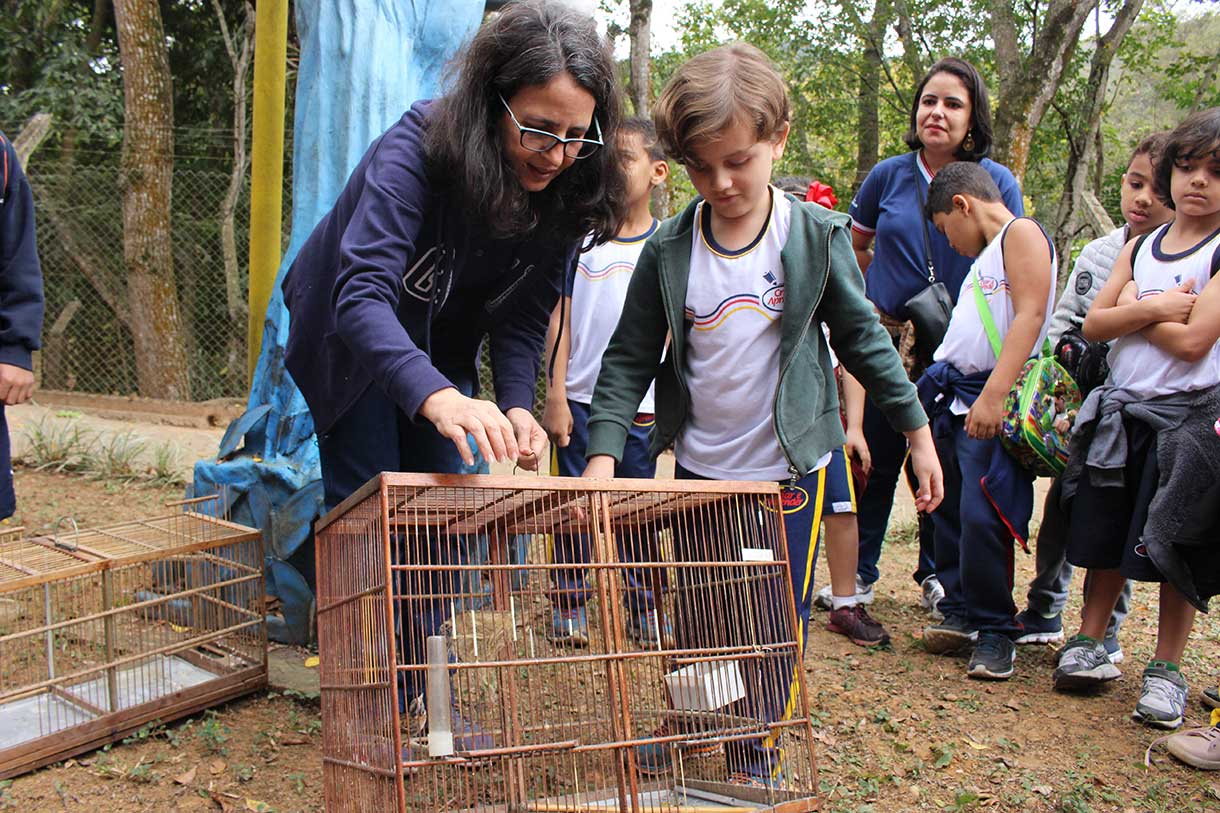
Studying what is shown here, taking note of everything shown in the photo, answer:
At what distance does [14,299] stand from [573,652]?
88.1 inches

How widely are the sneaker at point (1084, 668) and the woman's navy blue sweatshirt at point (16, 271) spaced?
3.18 meters

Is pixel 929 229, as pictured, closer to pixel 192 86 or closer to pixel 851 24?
pixel 192 86

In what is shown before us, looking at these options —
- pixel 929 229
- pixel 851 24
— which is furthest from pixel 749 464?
pixel 851 24

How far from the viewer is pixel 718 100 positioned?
7.21ft

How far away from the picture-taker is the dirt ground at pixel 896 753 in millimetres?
2459

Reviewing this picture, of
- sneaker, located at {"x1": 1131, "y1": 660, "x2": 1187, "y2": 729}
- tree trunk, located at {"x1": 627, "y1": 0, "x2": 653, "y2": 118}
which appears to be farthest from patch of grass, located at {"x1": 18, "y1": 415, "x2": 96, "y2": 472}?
sneaker, located at {"x1": 1131, "y1": 660, "x2": 1187, "y2": 729}

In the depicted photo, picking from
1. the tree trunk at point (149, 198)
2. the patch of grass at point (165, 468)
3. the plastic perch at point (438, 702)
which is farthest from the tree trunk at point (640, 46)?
the plastic perch at point (438, 702)

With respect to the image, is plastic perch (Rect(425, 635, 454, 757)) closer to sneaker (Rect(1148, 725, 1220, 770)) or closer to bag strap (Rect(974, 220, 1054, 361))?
sneaker (Rect(1148, 725, 1220, 770))

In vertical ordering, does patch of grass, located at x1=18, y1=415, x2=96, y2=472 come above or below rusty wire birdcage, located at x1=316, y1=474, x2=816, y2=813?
below

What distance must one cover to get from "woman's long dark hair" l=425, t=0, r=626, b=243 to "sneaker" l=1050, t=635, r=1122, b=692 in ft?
6.89

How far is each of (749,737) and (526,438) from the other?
2.15 ft

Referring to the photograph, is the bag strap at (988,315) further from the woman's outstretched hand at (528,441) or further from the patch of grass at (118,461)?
the patch of grass at (118,461)

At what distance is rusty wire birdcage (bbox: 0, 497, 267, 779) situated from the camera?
2.57 m

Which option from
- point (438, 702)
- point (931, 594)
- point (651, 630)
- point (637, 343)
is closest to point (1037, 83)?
point (931, 594)
